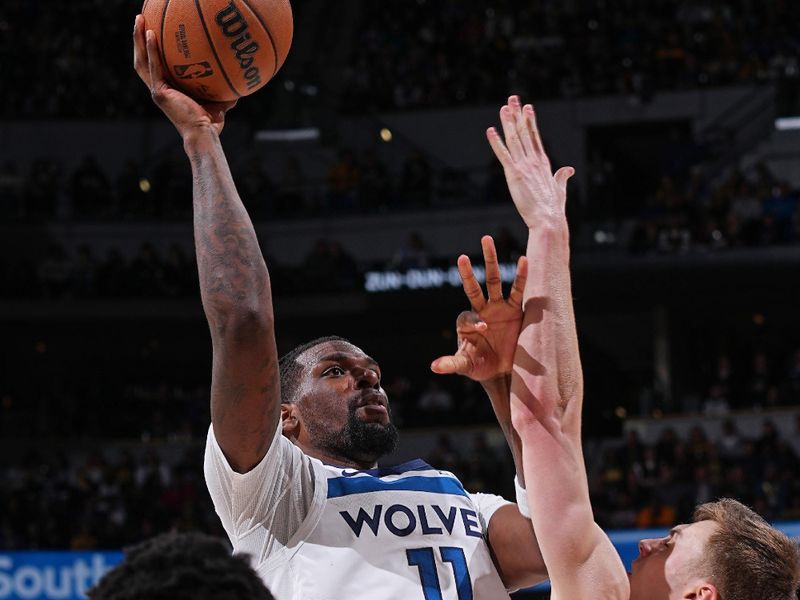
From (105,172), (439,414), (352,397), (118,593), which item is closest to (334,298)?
(439,414)

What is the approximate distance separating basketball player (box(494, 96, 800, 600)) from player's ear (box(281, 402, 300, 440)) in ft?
2.76

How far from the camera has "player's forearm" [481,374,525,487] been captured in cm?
313

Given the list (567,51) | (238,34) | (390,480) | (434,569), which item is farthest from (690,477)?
(238,34)

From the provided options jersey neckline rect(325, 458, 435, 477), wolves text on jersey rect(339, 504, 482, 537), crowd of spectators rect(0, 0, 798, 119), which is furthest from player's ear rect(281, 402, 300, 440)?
crowd of spectators rect(0, 0, 798, 119)

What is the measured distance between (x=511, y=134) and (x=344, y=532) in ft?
3.63

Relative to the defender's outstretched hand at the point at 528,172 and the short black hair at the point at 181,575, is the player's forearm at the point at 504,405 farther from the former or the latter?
the short black hair at the point at 181,575

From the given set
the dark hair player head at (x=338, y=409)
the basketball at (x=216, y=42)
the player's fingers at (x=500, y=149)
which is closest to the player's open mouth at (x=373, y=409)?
the dark hair player head at (x=338, y=409)

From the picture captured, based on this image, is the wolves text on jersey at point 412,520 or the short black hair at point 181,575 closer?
the short black hair at point 181,575

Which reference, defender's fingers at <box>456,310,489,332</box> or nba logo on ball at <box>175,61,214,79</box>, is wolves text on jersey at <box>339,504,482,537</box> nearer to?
defender's fingers at <box>456,310,489,332</box>

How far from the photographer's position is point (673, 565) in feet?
9.55

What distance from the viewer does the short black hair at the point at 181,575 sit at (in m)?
1.57

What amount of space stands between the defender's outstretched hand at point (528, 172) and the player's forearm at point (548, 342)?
47 millimetres

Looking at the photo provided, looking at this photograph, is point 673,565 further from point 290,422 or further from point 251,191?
point 251,191

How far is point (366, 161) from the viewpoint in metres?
18.9
